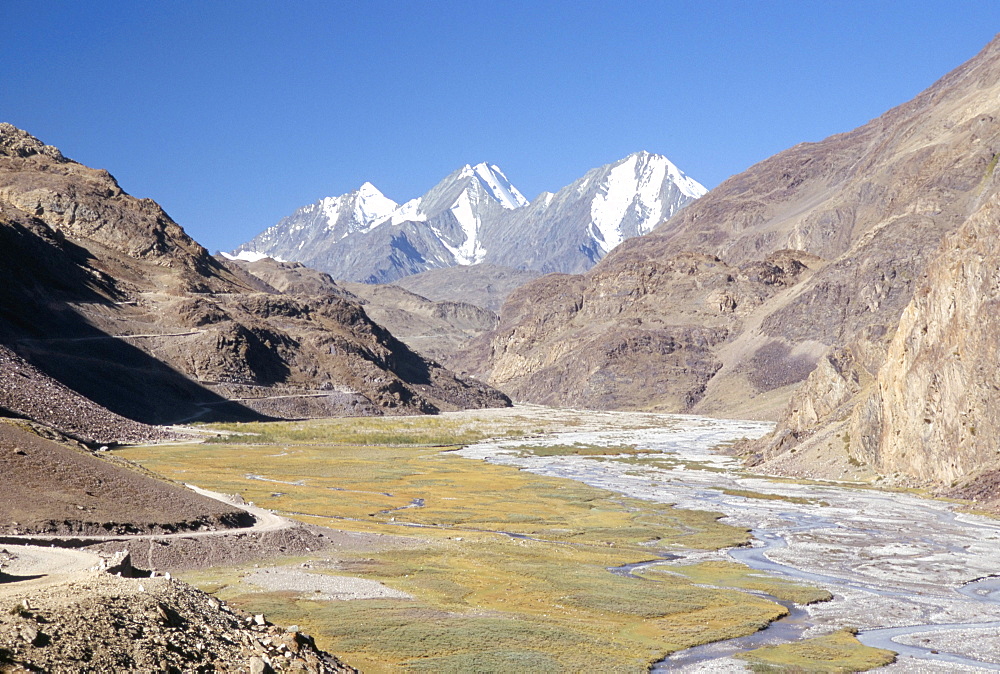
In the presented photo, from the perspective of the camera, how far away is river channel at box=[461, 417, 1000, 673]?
34.9 metres

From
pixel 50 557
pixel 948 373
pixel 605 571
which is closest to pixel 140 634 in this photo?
pixel 50 557

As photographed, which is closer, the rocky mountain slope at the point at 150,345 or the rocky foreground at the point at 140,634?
the rocky foreground at the point at 140,634

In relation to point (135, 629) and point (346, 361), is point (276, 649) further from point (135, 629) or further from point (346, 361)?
point (346, 361)

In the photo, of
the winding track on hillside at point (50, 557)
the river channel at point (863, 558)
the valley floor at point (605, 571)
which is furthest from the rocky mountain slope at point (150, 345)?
the winding track on hillside at point (50, 557)

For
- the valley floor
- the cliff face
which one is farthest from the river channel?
the cliff face

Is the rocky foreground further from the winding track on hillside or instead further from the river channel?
the river channel

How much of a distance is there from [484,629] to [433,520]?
31.5 meters

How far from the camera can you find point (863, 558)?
5331cm

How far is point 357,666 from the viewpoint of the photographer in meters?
28.4

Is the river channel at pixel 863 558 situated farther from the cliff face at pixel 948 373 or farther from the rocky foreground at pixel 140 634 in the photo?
the rocky foreground at pixel 140 634

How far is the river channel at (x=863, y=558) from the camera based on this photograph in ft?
114

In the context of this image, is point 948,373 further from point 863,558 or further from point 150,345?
point 150,345

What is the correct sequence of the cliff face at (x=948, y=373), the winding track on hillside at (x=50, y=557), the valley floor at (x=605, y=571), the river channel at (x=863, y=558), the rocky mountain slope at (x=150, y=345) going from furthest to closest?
the rocky mountain slope at (x=150, y=345) → the cliff face at (x=948, y=373) → the river channel at (x=863, y=558) → the valley floor at (x=605, y=571) → the winding track on hillside at (x=50, y=557)

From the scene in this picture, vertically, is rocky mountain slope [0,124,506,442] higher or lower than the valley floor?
higher
